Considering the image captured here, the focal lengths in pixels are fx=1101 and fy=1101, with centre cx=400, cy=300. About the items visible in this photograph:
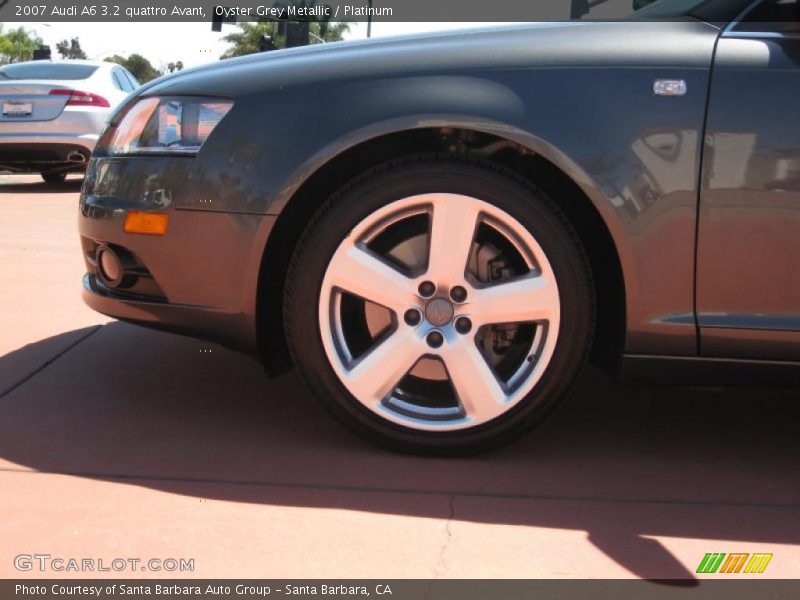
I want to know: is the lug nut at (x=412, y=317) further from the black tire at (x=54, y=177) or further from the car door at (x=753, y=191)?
the black tire at (x=54, y=177)

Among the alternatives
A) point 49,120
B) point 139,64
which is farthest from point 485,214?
point 139,64

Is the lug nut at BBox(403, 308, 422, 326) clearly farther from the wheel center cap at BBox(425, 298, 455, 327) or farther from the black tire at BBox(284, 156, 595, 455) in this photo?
the black tire at BBox(284, 156, 595, 455)

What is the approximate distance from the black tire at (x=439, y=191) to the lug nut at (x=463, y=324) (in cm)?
25

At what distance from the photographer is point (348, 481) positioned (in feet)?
9.87

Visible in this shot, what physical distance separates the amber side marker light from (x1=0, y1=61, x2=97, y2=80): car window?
877 centimetres

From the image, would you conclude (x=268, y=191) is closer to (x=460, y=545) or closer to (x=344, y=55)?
(x=344, y=55)

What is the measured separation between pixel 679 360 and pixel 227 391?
63.0 inches

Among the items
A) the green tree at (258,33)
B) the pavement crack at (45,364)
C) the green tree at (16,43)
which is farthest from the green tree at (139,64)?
the pavement crack at (45,364)

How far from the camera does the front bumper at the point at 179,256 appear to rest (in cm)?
311

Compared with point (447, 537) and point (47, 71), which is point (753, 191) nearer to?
point (447, 537)

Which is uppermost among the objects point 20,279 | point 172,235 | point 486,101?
point 486,101

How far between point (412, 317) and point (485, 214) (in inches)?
13.9

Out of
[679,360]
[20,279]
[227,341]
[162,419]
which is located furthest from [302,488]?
[20,279]

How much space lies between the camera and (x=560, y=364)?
3072 mm
